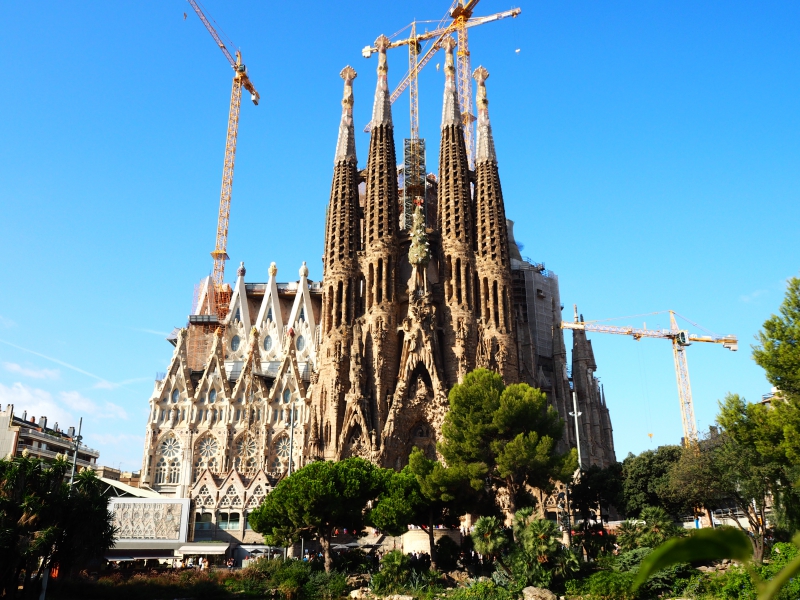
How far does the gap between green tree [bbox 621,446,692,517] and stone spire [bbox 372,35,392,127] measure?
33193 mm

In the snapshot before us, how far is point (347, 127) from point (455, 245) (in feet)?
46.7

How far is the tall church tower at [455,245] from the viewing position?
5112 centimetres

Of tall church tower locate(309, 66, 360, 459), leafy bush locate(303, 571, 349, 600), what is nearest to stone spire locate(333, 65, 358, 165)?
tall church tower locate(309, 66, 360, 459)

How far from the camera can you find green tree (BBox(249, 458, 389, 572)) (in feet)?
98.9

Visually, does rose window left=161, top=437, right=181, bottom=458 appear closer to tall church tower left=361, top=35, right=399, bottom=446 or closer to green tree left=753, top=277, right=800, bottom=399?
tall church tower left=361, top=35, right=399, bottom=446

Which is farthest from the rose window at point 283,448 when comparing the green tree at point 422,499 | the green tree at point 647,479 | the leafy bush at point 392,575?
the leafy bush at point 392,575

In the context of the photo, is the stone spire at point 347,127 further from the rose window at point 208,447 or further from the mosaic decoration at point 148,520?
the mosaic decoration at point 148,520

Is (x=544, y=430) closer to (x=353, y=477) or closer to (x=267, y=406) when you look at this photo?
(x=353, y=477)

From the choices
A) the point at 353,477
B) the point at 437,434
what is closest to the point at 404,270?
the point at 437,434

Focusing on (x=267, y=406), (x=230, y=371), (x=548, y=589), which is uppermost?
(x=230, y=371)

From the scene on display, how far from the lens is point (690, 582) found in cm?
2339

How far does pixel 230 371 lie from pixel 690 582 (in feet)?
145

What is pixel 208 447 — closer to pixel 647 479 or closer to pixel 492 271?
pixel 492 271

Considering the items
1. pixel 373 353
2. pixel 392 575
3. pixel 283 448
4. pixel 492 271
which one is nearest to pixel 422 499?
pixel 392 575
